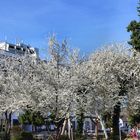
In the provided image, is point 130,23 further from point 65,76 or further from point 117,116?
point 65,76

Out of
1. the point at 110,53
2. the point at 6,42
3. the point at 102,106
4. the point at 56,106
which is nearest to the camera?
the point at 56,106

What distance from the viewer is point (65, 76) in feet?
59.4

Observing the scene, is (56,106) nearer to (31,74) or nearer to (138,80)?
(31,74)

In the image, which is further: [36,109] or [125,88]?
[125,88]

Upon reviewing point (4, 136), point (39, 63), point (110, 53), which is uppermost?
point (110, 53)

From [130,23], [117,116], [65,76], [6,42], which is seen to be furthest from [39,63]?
[6,42]

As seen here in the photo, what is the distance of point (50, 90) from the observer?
1741 cm

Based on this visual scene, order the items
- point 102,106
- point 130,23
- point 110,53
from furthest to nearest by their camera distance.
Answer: point 110,53
point 130,23
point 102,106

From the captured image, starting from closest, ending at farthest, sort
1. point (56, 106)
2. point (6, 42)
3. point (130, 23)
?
point (56, 106)
point (130, 23)
point (6, 42)

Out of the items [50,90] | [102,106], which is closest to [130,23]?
[102,106]

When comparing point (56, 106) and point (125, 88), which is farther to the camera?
point (125, 88)

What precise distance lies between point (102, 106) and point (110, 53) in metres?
10.00

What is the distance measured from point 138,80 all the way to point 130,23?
Answer: 468 cm

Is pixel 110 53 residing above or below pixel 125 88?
above
